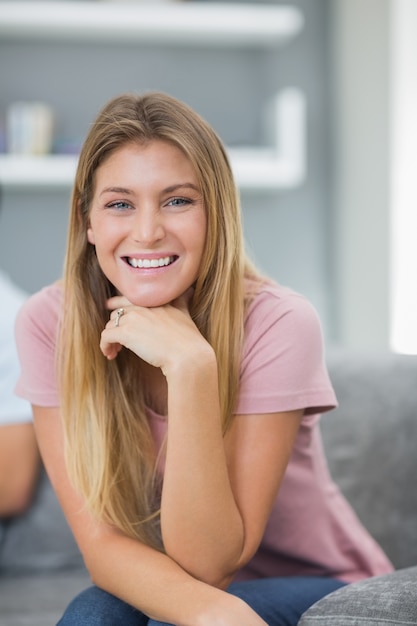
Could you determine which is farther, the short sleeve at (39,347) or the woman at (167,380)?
the short sleeve at (39,347)

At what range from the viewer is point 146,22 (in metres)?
3.66

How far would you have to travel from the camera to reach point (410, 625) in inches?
42.6

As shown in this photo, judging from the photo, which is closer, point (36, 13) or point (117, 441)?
point (117, 441)

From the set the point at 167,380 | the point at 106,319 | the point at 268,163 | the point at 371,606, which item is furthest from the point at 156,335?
the point at 268,163

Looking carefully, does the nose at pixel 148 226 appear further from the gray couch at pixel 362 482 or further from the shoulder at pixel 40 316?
the gray couch at pixel 362 482

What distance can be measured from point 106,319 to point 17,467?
497 mm

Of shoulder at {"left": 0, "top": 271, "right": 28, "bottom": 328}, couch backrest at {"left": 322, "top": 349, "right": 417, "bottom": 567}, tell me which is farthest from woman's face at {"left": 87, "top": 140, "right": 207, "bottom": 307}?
couch backrest at {"left": 322, "top": 349, "right": 417, "bottom": 567}

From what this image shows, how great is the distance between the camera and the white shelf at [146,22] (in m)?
3.58

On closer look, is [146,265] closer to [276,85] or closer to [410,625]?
Result: [410,625]

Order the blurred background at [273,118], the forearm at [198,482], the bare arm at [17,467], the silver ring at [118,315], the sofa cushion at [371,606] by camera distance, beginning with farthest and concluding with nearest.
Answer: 1. the blurred background at [273,118]
2. the bare arm at [17,467]
3. the silver ring at [118,315]
4. the forearm at [198,482]
5. the sofa cushion at [371,606]

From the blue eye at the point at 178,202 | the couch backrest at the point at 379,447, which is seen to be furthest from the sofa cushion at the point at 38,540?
the blue eye at the point at 178,202

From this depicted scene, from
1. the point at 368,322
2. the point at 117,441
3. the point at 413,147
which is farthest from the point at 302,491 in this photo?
the point at 368,322

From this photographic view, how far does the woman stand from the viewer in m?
1.23

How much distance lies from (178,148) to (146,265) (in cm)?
18
